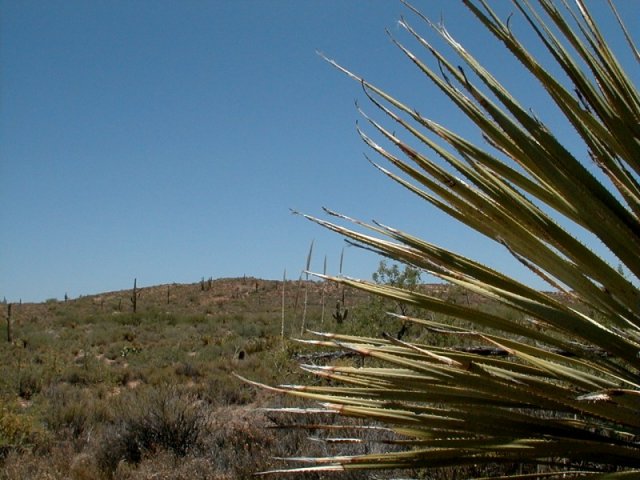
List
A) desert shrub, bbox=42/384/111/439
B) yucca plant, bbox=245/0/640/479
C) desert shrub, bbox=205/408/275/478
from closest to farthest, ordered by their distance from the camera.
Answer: yucca plant, bbox=245/0/640/479
desert shrub, bbox=205/408/275/478
desert shrub, bbox=42/384/111/439

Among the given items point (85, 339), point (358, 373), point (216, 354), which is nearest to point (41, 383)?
point (216, 354)

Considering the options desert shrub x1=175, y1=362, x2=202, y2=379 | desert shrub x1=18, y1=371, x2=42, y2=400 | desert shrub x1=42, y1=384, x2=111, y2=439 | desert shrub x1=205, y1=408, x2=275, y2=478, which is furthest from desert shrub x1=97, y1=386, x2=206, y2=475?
desert shrub x1=175, y1=362, x2=202, y2=379

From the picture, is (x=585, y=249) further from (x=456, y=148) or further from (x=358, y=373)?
(x=358, y=373)

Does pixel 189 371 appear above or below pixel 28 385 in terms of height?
above

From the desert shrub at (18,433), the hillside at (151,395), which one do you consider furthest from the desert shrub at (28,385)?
the desert shrub at (18,433)

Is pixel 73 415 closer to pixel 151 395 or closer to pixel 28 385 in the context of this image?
pixel 151 395

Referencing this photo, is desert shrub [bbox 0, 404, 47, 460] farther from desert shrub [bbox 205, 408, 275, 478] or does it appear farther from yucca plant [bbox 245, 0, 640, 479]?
yucca plant [bbox 245, 0, 640, 479]

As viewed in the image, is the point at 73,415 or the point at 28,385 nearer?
the point at 73,415

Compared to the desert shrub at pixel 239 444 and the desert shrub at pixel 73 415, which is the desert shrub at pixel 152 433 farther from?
the desert shrub at pixel 73 415

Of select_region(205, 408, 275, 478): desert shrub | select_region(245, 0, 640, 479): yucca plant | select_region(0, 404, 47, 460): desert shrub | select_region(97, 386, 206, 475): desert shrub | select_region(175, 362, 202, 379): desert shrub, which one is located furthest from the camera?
select_region(175, 362, 202, 379): desert shrub

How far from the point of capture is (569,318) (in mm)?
1310

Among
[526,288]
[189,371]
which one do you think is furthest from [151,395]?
[526,288]

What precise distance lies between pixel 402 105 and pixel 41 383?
1233 centimetres

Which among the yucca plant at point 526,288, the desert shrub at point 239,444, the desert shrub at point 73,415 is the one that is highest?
the yucca plant at point 526,288
